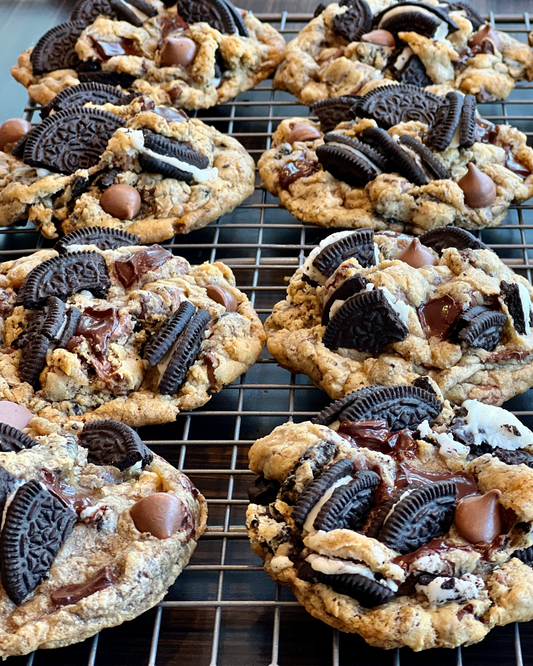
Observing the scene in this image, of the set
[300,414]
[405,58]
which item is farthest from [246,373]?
[405,58]

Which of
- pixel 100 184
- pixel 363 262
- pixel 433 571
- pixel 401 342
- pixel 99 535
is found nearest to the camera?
pixel 433 571

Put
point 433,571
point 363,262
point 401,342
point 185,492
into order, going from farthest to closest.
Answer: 1. point 363,262
2. point 401,342
3. point 185,492
4. point 433,571

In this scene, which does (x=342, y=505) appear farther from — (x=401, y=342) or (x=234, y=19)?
(x=234, y=19)

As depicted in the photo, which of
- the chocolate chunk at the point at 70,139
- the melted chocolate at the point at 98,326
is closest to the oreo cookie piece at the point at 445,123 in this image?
the chocolate chunk at the point at 70,139

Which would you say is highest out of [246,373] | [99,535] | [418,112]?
[418,112]

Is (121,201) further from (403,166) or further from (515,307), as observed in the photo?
(515,307)

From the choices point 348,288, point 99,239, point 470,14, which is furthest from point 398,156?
point 470,14

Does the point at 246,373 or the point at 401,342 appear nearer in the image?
the point at 401,342
